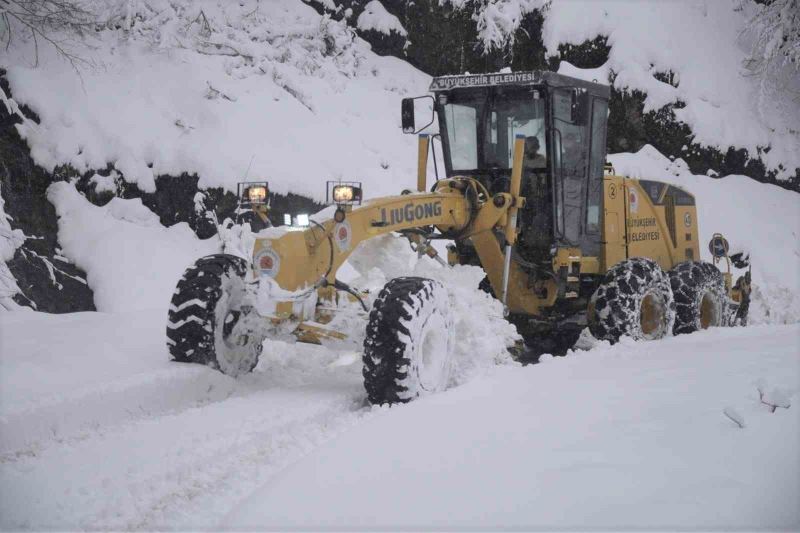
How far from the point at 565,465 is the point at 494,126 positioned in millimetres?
5334

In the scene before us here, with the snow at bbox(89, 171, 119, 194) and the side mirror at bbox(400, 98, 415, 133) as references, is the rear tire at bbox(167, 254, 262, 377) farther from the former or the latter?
the snow at bbox(89, 171, 119, 194)

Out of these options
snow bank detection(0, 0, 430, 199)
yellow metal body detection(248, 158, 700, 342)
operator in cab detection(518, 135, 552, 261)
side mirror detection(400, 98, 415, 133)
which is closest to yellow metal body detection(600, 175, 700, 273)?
yellow metal body detection(248, 158, 700, 342)

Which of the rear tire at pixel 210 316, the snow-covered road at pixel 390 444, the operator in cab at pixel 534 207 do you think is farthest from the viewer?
the operator in cab at pixel 534 207

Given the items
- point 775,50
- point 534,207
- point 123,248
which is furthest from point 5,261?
point 775,50

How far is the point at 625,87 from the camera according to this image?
54.0ft

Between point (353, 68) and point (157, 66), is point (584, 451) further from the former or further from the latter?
point (353, 68)

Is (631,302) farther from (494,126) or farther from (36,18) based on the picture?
(36,18)

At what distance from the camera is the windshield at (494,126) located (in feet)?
25.7

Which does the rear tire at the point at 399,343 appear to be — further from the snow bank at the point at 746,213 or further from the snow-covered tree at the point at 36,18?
the snow bank at the point at 746,213

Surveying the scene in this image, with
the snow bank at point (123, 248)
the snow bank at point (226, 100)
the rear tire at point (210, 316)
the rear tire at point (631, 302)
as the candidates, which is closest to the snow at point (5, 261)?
the snow bank at point (123, 248)

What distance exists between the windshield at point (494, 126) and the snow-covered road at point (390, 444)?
244 cm

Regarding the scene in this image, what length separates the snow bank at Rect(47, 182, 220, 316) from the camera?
10.0 metres

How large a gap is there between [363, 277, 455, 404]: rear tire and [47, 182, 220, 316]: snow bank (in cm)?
523

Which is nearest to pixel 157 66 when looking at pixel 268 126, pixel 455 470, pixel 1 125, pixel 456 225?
pixel 268 126
